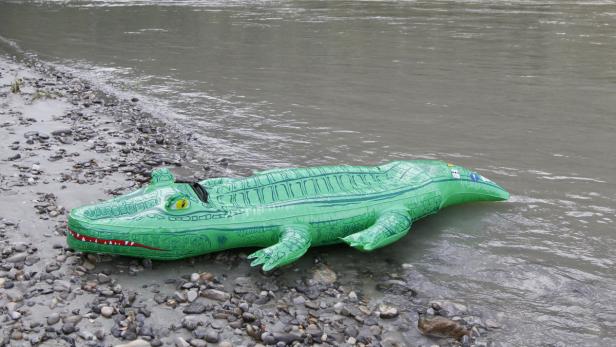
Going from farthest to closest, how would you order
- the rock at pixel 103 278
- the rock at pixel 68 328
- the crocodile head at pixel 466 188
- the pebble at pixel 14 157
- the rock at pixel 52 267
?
the pebble at pixel 14 157, the crocodile head at pixel 466 188, the rock at pixel 52 267, the rock at pixel 103 278, the rock at pixel 68 328

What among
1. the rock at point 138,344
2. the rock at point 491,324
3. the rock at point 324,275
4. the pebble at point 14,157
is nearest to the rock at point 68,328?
the rock at point 138,344

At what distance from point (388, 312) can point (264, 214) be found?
1.43 m

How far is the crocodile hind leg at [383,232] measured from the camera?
17.4ft

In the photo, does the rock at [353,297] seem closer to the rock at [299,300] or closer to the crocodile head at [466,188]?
the rock at [299,300]

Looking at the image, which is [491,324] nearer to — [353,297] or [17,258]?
[353,297]

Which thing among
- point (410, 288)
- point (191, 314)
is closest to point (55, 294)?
point (191, 314)

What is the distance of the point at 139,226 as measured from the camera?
515 centimetres

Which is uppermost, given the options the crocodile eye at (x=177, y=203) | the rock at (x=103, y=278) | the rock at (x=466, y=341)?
the crocodile eye at (x=177, y=203)

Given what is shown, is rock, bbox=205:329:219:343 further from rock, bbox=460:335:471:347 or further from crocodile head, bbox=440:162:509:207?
crocodile head, bbox=440:162:509:207

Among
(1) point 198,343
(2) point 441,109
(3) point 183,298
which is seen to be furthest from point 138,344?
(2) point 441,109

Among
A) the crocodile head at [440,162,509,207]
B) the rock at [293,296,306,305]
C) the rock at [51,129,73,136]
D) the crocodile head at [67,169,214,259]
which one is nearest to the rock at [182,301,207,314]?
the crocodile head at [67,169,214,259]

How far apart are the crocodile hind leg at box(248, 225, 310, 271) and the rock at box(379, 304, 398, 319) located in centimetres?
83

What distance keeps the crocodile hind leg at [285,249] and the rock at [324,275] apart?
268mm

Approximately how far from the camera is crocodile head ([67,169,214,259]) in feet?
16.7
